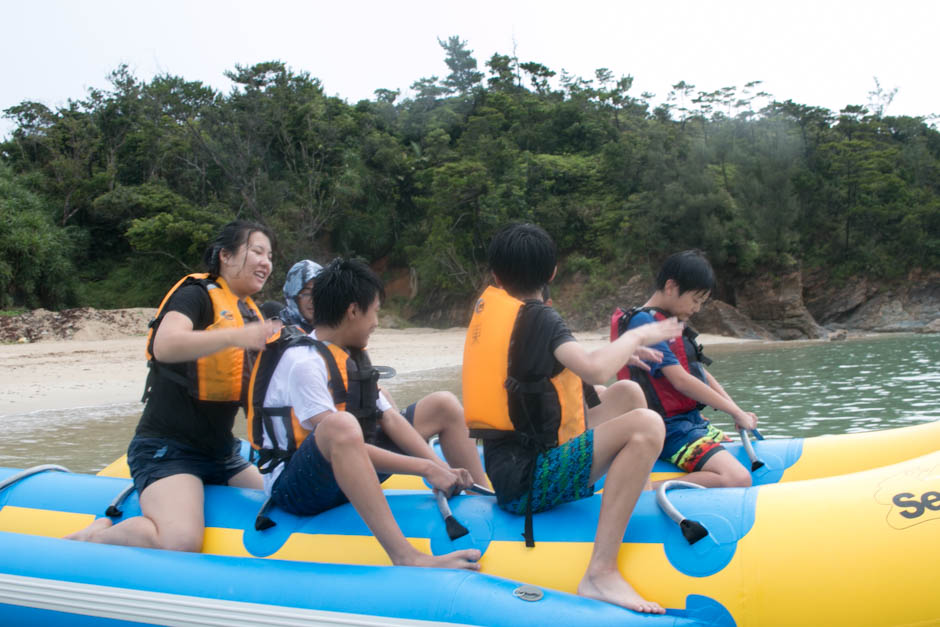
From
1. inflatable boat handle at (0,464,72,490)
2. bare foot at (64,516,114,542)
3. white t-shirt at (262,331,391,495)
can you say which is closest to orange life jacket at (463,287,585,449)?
white t-shirt at (262,331,391,495)

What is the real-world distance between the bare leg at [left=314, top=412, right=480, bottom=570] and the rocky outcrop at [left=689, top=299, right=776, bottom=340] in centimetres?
2015

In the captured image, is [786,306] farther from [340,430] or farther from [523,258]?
[340,430]

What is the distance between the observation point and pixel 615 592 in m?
1.97

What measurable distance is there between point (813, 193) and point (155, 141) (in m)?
22.9

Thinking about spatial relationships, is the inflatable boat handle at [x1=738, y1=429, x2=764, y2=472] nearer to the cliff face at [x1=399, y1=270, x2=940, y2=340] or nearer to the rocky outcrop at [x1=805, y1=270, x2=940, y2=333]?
the cliff face at [x1=399, y1=270, x2=940, y2=340]

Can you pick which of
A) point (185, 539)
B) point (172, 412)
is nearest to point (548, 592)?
point (185, 539)

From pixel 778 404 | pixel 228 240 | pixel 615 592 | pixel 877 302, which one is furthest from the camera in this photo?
pixel 877 302

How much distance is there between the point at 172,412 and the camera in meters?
2.68

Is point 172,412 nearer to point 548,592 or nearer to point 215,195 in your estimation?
point 548,592

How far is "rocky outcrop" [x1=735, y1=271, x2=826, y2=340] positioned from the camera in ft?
71.3

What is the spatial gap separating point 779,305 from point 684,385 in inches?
818

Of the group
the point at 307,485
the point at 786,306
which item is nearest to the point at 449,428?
the point at 307,485

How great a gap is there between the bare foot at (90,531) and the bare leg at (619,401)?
1908 mm

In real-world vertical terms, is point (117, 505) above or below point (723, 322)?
above
